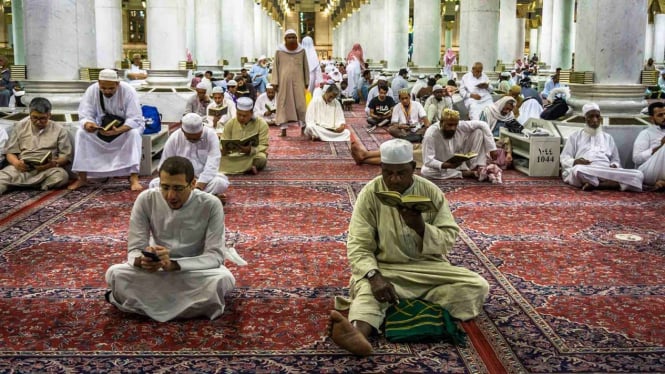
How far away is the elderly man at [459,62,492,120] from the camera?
1084cm

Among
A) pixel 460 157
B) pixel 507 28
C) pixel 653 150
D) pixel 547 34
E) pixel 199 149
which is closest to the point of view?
pixel 199 149

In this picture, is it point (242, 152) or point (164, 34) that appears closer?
point (242, 152)

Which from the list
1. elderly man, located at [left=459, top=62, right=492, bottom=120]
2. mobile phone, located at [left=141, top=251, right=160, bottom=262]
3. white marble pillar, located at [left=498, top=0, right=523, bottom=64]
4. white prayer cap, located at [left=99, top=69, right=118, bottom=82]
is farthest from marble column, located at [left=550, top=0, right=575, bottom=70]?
mobile phone, located at [left=141, top=251, right=160, bottom=262]

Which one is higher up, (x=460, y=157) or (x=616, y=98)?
(x=616, y=98)

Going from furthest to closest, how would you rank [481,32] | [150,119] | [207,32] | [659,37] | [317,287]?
[659,37] → [207,32] → [481,32] → [150,119] → [317,287]

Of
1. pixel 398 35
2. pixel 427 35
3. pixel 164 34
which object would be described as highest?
pixel 398 35

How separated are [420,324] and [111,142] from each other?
4.33 m

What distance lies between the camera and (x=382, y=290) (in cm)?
318

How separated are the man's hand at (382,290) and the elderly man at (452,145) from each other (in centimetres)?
384

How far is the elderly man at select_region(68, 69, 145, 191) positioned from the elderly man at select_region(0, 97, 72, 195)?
0.14 m

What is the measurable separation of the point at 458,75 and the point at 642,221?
8133mm

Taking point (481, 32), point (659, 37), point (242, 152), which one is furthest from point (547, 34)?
point (242, 152)

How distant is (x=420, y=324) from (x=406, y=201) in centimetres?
51

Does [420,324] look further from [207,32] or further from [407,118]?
[207,32]
